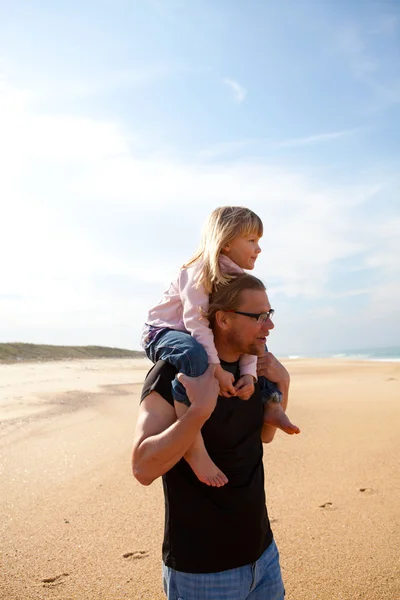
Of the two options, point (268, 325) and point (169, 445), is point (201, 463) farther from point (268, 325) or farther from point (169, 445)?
point (268, 325)

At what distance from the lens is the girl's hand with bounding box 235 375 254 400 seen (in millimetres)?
2521

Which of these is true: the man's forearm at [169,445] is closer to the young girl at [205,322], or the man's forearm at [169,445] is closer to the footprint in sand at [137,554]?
the young girl at [205,322]

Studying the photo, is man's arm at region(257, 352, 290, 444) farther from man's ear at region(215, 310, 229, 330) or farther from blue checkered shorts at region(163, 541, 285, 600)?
blue checkered shorts at region(163, 541, 285, 600)

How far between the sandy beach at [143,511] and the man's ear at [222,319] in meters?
2.29

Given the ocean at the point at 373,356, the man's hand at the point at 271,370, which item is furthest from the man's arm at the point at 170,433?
the ocean at the point at 373,356

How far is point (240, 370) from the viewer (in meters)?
2.70

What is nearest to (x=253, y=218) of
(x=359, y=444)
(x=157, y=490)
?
(x=157, y=490)

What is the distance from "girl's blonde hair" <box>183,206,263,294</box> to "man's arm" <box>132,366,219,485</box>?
70 centimetres

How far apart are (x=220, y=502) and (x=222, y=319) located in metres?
0.86

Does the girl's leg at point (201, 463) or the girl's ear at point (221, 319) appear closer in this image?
the girl's leg at point (201, 463)

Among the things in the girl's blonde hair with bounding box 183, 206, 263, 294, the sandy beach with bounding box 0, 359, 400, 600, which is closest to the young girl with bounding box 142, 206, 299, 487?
the girl's blonde hair with bounding box 183, 206, 263, 294

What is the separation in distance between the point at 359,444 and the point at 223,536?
546cm

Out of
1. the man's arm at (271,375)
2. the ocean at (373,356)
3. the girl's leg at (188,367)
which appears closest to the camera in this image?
the girl's leg at (188,367)

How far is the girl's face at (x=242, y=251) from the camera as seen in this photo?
3234 millimetres
